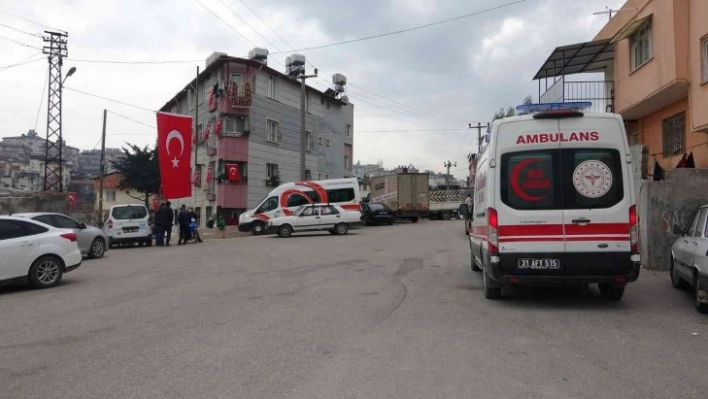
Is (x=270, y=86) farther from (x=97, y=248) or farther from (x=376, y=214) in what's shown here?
(x=97, y=248)

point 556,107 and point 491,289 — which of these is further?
point 491,289

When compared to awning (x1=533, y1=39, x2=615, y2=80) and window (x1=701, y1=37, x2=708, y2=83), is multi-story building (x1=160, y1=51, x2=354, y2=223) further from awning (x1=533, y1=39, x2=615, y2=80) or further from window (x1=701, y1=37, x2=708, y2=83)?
window (x1=701, y1=37, x2=708, y2=83)

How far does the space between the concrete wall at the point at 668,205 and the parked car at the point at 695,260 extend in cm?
229

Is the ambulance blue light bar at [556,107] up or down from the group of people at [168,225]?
up

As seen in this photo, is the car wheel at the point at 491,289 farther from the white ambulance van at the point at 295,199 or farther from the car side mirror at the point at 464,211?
the white ambulance van at the point at 295,199

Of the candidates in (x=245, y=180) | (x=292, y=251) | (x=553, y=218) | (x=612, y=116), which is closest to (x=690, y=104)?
(x=612, y=116)

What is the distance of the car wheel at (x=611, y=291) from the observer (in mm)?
8609

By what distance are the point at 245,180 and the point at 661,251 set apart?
30019 mm

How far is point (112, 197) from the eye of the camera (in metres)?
71.5

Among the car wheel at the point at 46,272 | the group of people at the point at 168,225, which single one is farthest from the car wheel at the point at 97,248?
the car wheel at the point at 46,272

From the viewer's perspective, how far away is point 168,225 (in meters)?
23.3

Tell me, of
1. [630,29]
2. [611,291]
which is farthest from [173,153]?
[611,291]

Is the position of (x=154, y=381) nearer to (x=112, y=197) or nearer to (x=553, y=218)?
(x=553, y=218)

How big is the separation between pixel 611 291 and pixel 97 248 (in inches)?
603
